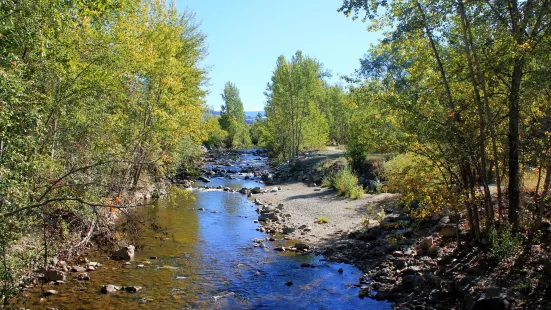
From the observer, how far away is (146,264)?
12250 millimetres

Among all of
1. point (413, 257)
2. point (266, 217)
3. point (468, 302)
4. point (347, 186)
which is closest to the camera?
Result: point (468, 302)

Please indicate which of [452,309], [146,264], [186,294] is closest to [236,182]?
[146,264]

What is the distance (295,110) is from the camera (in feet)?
142

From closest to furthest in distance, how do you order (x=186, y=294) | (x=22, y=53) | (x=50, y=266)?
(x=22, y=53)
(x=186, y=294)
(x=50, y=266)

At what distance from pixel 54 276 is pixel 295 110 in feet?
115

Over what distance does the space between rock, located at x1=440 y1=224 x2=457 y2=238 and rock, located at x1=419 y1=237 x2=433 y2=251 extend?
525 mm

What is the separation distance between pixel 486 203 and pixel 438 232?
330cm

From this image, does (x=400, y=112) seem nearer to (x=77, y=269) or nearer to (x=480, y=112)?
(x=480, y=112)

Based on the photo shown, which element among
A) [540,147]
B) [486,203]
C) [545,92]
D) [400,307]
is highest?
[545,92]

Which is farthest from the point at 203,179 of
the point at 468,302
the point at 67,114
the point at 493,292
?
the point at 493,292

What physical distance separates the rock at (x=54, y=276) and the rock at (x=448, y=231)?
11029 mm

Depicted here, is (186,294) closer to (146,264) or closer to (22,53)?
(146,264)

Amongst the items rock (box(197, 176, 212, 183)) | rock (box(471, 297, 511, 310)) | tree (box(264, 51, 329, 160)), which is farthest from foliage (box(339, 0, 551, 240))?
tree (box(264, 51, 329, 160))

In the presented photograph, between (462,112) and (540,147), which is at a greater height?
(462,112)
